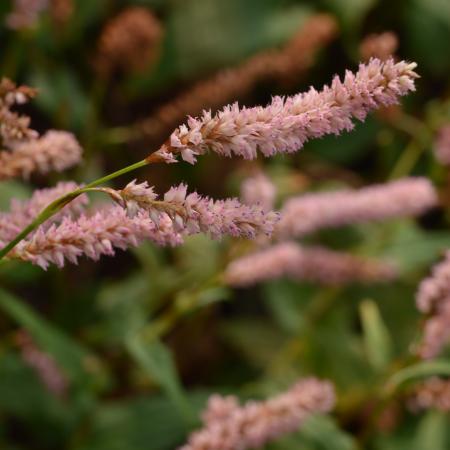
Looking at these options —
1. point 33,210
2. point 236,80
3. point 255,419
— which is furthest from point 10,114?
point 236,80

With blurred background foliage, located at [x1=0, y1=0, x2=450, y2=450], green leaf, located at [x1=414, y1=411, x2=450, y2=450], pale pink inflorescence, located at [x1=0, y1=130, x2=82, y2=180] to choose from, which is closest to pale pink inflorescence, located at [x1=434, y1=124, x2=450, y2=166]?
blurred background foliage, located at [x1=0, y1=0, x2=450, y2=450]

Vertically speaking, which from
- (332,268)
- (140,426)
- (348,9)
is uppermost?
(348,9)

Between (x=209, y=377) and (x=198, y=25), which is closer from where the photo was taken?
(x=209, y=377)

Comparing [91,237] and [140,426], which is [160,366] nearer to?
[140,426]

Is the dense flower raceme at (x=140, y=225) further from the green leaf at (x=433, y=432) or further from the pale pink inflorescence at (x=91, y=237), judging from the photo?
the green leaf at (x=433, y=432)

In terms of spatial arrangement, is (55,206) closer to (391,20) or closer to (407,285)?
(407,285)

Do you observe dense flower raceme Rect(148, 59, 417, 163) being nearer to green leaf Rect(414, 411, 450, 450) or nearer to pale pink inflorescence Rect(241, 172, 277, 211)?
pale pink inflorescence Rect(241, 172, 277, 211)

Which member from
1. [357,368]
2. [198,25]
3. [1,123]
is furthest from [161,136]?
[1,123]

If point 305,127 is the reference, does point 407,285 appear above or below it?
above
